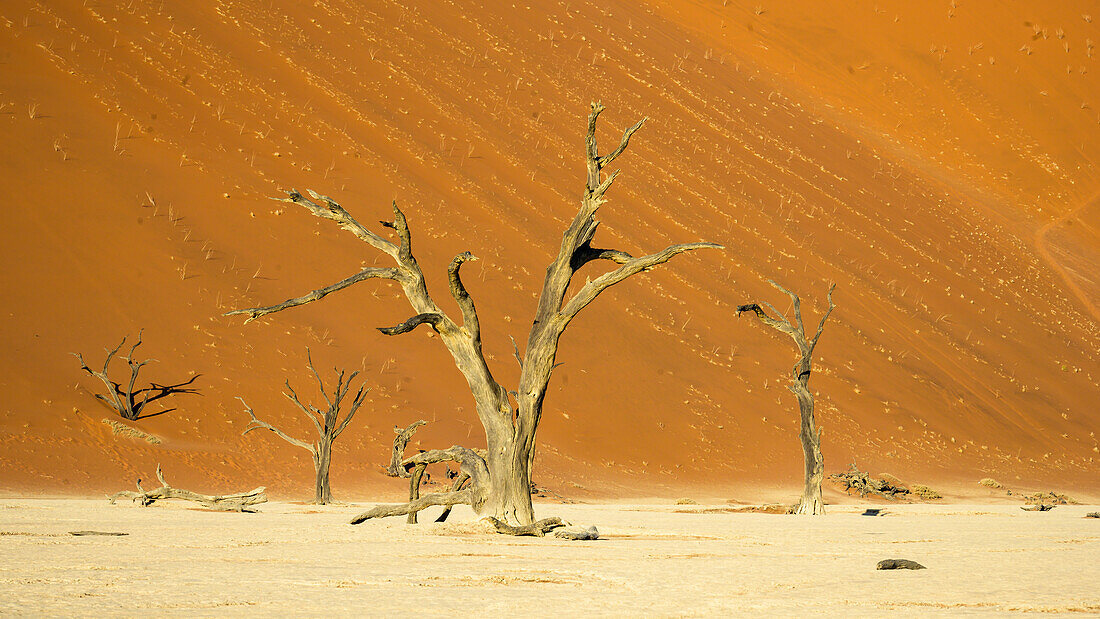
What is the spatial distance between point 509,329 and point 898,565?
2365 cm

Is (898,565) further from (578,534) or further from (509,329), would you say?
(509,329)

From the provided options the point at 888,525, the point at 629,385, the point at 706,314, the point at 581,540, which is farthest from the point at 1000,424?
the point at 581,540

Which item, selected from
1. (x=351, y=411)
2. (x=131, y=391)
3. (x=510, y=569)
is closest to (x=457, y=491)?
(x=510, y=569)

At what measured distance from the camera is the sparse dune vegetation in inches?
444

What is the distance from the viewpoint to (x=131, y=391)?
26.9 m

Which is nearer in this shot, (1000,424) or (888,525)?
(888,525)

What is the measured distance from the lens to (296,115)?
127ft

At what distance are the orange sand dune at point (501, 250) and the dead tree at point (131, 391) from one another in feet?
1.02

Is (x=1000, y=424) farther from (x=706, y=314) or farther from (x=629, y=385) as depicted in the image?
(x=629, y=385)

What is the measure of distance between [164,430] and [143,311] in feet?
13.0

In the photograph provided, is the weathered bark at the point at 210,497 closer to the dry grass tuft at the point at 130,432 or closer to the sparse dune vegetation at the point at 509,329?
the sparse dune vegetation at the point at 509,329

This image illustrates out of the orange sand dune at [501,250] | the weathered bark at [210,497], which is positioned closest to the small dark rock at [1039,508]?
the orange sand dune at [501,250]

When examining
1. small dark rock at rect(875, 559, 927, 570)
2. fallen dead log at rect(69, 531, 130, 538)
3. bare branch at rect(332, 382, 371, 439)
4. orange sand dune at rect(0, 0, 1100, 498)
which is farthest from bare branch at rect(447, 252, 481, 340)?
orange sand dune at rect(0, 0, 1100, 498)

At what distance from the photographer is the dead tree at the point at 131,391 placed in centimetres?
2664
